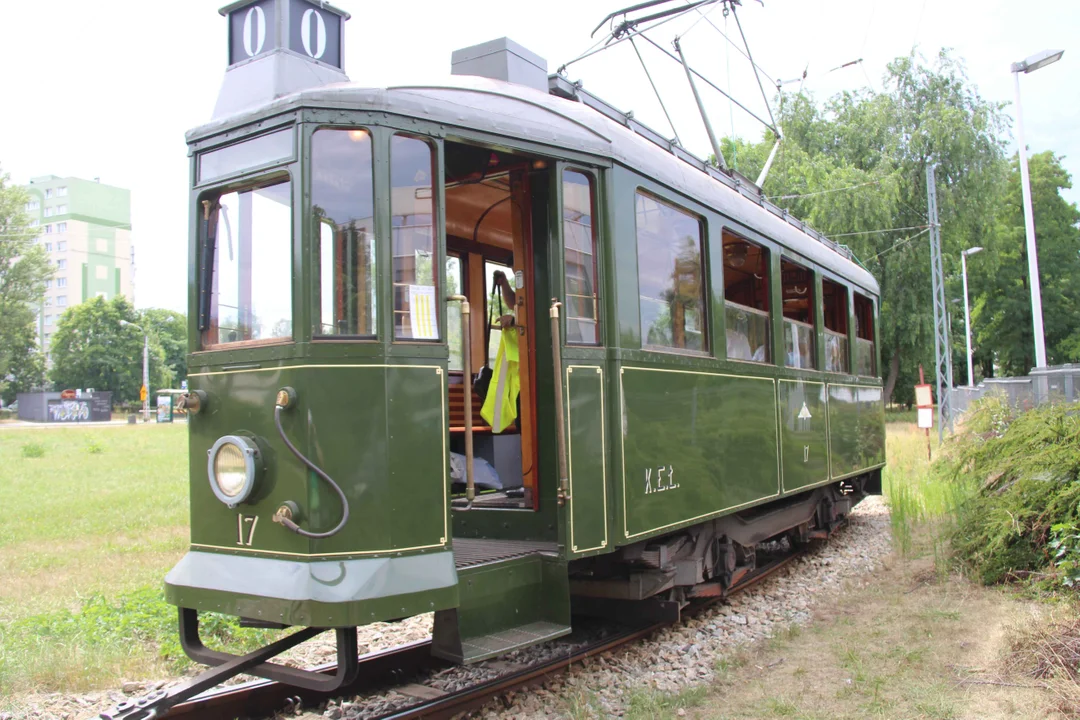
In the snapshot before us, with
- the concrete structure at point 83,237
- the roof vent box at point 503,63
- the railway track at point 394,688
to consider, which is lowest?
the railway track at point 394,688

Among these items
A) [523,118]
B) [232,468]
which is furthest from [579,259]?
[232,468]

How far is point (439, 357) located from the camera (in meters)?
4.14

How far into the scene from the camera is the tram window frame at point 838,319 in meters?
9.30

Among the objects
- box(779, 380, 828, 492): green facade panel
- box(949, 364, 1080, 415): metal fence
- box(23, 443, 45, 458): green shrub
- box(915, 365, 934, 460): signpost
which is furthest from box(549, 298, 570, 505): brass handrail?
box(23, 443, 45, 458): green shrub

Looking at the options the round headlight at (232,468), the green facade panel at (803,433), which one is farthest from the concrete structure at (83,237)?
the round headlight at (232,468)

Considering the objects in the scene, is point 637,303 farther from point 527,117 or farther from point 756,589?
point 756,589

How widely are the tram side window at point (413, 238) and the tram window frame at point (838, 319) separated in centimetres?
603

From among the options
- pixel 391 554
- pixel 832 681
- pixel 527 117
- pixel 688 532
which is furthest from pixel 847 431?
pixel 391 554

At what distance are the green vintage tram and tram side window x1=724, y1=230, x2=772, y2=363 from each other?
1.22ft

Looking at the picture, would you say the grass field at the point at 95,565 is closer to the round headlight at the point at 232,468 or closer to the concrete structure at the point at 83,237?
the round headlight at the point at 232,468

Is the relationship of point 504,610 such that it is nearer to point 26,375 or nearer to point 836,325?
point 836,325

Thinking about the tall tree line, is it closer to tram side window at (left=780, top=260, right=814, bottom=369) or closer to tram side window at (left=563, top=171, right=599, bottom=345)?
tram side window at (left=780, top=260, right=814, bottom=369)

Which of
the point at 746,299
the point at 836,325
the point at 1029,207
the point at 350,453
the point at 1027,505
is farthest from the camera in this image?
the point at 1029,207

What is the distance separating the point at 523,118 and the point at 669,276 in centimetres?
165
